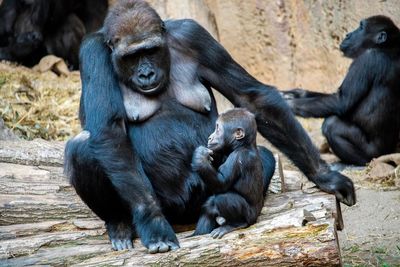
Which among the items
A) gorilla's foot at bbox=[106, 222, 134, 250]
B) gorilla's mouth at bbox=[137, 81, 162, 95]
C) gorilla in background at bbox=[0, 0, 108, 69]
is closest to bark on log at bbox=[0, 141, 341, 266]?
gorilla's foot at bbox=[106, 222, 134, 250]

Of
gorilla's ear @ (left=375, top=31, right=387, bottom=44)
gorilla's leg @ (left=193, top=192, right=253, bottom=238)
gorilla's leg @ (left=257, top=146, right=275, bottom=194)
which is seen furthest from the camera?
gorilla's ear @ (left=375, top=31, right=387, bottom=44)

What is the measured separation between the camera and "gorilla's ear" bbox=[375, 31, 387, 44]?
8383 mm

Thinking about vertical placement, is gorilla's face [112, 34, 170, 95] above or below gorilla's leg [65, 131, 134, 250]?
above

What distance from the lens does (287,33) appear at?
376 inches

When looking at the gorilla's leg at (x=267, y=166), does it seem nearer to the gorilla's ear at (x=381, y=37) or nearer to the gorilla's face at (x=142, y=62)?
the gorilla's face at (x=142, y=62)

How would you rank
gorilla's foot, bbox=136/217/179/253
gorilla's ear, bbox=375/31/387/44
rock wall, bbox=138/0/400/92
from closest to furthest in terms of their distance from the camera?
gorilla's foot, bbox=136/217/179/253, gorilla's ear, bbox=375/31/387/44, rock wall, bbox=138/0/400/92

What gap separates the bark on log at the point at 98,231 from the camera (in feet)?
13.2

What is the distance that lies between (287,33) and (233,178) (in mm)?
5290

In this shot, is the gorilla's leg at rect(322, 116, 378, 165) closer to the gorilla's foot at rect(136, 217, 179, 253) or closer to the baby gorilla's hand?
Result: the baby gorilla's hand

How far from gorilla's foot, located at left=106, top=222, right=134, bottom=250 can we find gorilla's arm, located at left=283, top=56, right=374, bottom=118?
3965 millimetres

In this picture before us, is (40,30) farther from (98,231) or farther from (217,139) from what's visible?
(217,139)

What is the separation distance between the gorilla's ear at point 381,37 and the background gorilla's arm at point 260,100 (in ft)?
11.7

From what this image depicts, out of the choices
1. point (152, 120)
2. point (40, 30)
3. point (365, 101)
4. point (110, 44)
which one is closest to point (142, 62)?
point (110, 44)

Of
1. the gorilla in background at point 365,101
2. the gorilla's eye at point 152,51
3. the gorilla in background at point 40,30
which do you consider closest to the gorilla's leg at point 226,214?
the gorilla's eye at point 152,51
